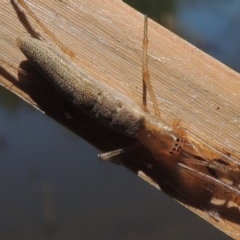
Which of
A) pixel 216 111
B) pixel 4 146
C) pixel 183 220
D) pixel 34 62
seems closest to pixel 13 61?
pixel 34 62

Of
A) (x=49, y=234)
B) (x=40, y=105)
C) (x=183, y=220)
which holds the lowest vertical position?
(x=49, y=234)

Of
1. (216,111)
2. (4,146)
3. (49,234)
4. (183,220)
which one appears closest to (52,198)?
(49,234)

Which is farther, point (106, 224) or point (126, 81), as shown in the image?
point (106, 224)

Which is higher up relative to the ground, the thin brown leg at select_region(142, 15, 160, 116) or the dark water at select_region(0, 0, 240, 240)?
the thin brown leg at select_region(142, 15, 160, 116)

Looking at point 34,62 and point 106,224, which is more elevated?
point 34,62

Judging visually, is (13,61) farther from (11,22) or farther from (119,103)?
(119,103)

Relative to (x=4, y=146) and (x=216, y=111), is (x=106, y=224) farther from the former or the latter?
(x=216, y=111)

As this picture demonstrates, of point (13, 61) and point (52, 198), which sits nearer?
point (13, 61)

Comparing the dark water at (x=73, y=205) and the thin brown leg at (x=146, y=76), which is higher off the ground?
the thin brown leg at (x=146, y=76)

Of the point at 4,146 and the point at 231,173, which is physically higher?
the point at 231,173

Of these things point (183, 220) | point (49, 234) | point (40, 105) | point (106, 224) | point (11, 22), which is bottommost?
point (49, 234)
